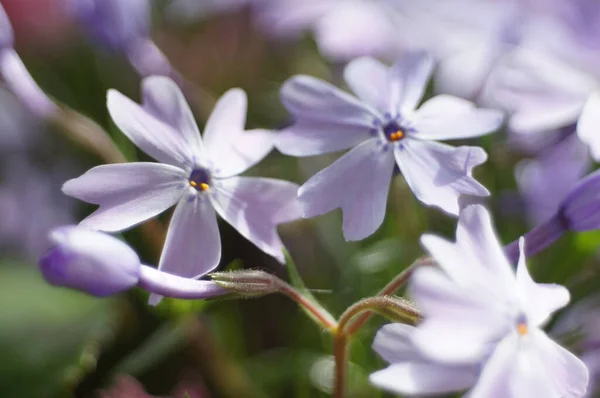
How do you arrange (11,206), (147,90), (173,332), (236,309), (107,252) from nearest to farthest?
1. (107,252)
2. (147,90)
3. (173,332)
4. (236,309)
5. (11,206)

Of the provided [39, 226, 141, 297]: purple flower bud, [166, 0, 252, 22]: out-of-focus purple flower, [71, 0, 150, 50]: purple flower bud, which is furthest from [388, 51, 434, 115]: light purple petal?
[166, 0, 252, 22]: out-of-focus purple flower

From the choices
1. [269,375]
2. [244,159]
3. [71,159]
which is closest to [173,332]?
[269,375]

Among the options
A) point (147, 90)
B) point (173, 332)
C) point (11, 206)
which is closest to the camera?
point (147, 90)

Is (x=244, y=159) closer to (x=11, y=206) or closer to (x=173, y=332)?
(x=173, y=332)

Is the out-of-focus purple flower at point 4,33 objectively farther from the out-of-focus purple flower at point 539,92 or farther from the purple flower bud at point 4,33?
the out-of-focus purple flower at point 539,92

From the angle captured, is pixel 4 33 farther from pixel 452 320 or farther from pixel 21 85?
pixel 452 320

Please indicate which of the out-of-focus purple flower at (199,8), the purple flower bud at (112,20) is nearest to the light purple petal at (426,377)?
the purple flower bud at (112,20)
